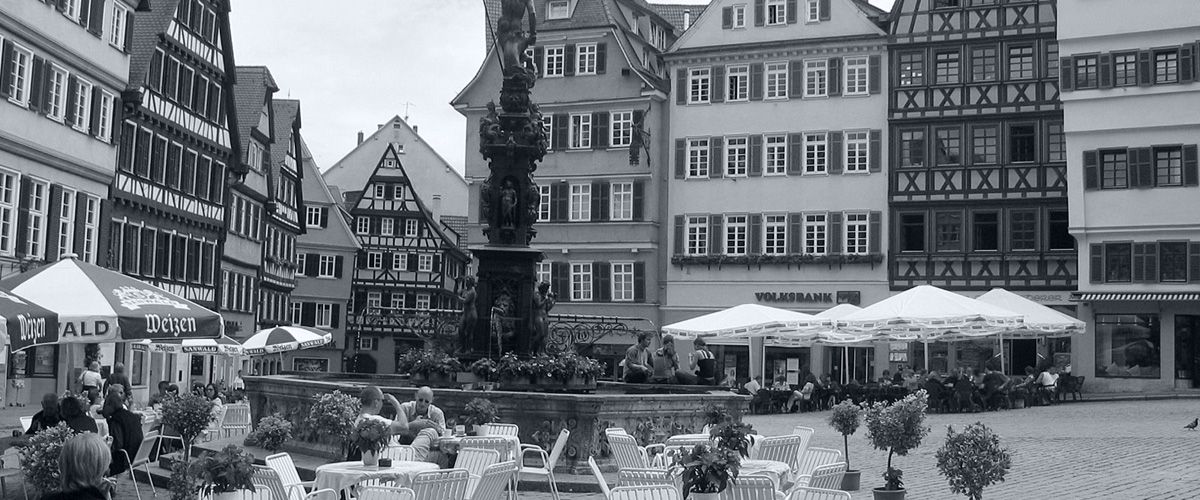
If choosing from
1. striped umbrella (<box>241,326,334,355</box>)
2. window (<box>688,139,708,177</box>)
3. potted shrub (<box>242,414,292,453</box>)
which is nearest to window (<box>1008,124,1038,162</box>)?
window (<box>688,139,708,177</box>)

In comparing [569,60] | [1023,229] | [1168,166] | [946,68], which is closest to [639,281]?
[569,60]

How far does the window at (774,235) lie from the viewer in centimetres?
4219

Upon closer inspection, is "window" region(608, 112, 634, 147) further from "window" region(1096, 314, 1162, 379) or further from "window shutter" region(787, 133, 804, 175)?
"window" region(1096, 314, 1162, 379)

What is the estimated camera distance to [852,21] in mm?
41281

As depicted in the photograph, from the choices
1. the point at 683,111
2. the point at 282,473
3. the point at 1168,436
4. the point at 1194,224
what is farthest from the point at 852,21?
the point at 282,473

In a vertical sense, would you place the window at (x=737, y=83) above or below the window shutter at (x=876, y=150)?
above

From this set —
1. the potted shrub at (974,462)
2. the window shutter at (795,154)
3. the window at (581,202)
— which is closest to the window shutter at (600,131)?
the window at (581,202)

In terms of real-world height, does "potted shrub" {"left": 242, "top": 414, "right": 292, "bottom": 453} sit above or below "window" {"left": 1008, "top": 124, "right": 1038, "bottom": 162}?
below

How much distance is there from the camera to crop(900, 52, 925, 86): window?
4034cm

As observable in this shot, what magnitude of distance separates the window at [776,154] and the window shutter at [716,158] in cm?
143

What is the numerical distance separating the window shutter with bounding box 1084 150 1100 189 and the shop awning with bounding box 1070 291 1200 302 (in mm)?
2976

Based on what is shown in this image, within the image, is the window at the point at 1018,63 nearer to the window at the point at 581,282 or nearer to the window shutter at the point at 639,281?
the window shutter at the point at 639,281

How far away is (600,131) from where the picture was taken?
4416cm

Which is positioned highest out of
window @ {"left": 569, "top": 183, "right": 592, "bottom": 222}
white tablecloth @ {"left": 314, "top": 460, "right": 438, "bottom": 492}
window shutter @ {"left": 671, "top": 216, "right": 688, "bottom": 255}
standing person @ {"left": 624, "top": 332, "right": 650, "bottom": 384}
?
window @ {"left": 569, "top": 183, "right": 592, "bottom": 222}
